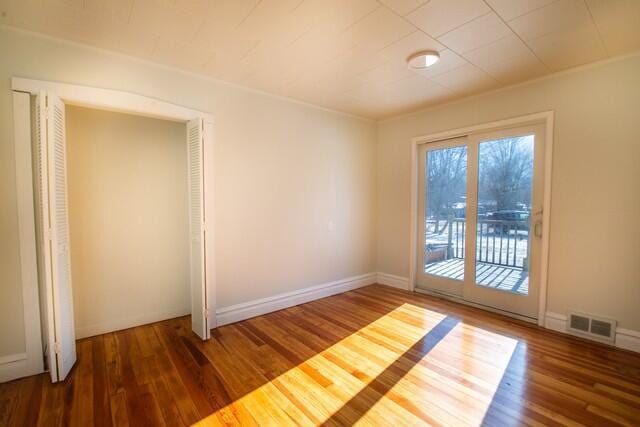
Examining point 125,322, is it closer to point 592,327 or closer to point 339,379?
point 339,379

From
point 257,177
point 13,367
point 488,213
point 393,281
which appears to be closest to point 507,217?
point 488,213

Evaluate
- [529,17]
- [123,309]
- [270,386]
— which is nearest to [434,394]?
[270,386]

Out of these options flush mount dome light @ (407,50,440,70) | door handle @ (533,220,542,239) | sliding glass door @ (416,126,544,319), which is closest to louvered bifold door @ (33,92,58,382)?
flush mount dome light @ (407,50,440,70)

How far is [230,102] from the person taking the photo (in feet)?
10.1

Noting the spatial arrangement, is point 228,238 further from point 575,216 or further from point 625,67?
point 625,67

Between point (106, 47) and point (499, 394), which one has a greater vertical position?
point (106, 47)

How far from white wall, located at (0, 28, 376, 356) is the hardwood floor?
585mm

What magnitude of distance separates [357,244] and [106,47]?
143 inches

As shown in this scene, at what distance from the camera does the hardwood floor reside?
1.79m

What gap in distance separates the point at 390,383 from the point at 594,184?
263cm

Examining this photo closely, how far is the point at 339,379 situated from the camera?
216 cm

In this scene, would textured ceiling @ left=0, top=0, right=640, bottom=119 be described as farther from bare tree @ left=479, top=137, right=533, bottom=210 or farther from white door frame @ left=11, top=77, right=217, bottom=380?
bare tree @ left=479, top=137, right=533, bottom=210

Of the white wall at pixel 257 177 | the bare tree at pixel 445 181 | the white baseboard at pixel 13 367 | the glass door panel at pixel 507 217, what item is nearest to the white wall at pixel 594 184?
the glass door panel at pixel 507 217

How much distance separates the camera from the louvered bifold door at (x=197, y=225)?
2.73m
